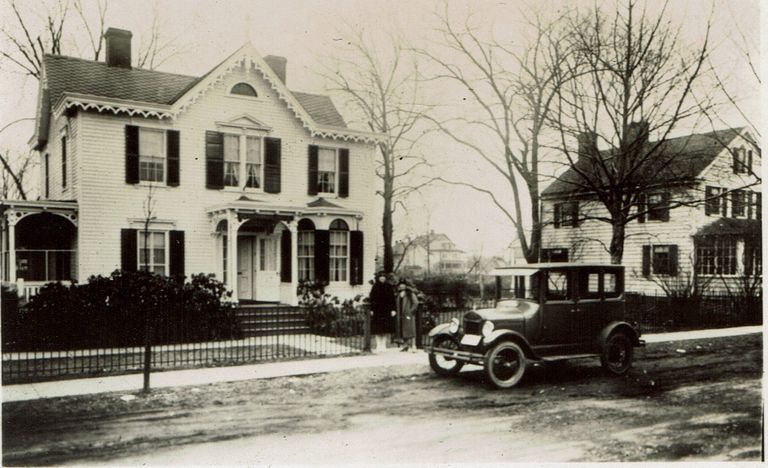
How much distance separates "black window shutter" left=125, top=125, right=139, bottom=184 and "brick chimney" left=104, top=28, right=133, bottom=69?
323 cm

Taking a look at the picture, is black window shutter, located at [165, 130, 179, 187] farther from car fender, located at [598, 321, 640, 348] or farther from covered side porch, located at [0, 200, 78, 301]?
car fender, located at [598, 321, 640, 348]

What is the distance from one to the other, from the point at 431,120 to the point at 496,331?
7.71 m

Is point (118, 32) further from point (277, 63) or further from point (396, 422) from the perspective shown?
point (396, 422)

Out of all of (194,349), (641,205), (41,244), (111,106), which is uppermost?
(111,106)

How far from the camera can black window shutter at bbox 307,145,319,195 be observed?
Result: 1744 cm

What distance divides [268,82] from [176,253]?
5.09 meters

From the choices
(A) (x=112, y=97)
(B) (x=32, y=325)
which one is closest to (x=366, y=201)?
(A) (x=112, y=97)

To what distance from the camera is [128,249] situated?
1516 centimetres

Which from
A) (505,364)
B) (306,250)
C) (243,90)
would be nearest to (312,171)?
(306,250)

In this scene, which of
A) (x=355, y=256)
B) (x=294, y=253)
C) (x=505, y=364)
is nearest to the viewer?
(x=505, y=364)

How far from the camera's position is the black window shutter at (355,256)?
702 inches

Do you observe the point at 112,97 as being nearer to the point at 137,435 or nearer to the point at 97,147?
the point at 97,147

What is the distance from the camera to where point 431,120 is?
1542 centimetres

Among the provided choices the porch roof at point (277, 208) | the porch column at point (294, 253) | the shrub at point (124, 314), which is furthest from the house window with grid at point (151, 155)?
the porch column at point (294, 253)
